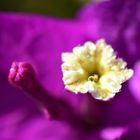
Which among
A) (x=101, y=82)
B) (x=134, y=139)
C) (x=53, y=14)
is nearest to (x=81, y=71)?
(x=101, y=82)

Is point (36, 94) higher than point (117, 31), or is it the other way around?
point (117, 31)

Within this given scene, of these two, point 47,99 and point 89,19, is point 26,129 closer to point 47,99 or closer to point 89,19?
point 47,99

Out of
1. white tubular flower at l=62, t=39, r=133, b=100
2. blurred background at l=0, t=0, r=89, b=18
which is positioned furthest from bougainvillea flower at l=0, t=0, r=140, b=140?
blurred background at l=0, t=0, r=89, b=18

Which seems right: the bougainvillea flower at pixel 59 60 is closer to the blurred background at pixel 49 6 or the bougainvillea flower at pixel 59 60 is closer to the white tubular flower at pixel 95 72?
the white tubular flower at pixel 95 72

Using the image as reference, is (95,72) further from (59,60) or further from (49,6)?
(49,6)

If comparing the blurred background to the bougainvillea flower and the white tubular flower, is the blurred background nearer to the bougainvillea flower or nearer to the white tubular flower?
the bougainvillea flower

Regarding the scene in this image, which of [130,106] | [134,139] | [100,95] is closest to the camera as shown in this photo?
Answer: [100,95]
